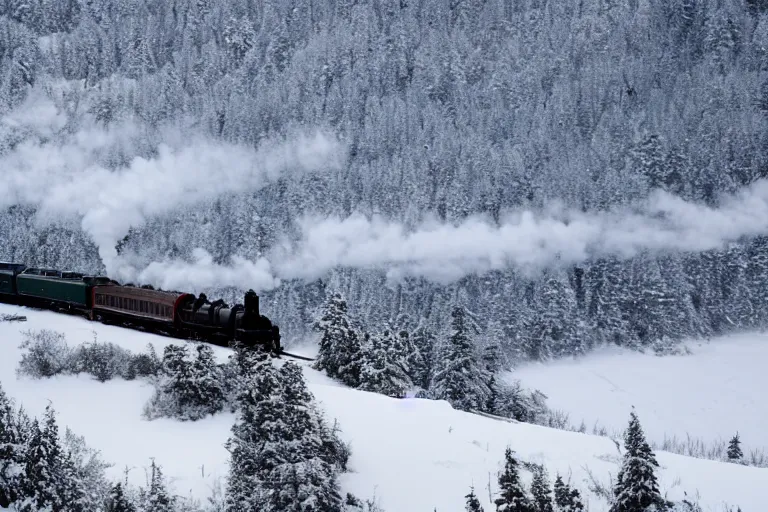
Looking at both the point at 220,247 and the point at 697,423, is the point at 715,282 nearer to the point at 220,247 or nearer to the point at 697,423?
the point at 697,423

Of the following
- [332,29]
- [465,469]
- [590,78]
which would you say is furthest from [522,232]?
[465,469]

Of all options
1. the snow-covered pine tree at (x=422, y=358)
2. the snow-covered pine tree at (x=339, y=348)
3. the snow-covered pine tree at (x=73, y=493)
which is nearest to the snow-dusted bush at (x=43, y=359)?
the snow-covered pine tree at (x=73, y=493)

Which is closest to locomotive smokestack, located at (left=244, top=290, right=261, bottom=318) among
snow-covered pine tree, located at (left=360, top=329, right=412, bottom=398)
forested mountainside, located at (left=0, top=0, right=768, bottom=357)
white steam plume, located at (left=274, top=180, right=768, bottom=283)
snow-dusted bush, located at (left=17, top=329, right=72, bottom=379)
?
snow-covered pine tree, located at (left=360, top=329, right=412, bottom=398)

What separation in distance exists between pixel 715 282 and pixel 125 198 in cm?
6994

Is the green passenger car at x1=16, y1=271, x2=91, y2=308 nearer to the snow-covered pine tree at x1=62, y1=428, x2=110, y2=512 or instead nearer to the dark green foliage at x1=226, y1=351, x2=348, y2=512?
the snow-covered pine tree at x1=62, y1=428, x2=110, y2=512

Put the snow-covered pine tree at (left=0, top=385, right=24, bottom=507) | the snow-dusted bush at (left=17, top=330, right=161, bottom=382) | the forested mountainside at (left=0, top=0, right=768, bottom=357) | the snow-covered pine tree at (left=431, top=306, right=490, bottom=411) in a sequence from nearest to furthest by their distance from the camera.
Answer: the snow-covered pine tree at (left=0, top=385, right=24, bottom=507)
the snow-dusted bush at (left=17, top=330, right=161, bottom=382)
the snow-covered pine tree at (left=431, top=306, right=490, bottom=411)
the forested mountainside at (left=0, top=0, right=768, bottom=357)

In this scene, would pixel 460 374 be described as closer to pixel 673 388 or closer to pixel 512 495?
pixel 512 495

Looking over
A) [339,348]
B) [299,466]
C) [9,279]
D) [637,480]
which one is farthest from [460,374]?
[9,279]

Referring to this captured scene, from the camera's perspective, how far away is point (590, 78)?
87750 millimetres

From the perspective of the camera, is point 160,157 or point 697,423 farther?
point 160,157

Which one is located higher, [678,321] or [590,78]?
[590,78]

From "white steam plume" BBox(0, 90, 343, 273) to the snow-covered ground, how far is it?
127ft

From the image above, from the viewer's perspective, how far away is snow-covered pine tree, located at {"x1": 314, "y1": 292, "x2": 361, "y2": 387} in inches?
1428

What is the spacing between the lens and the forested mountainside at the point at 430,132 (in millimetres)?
74062
